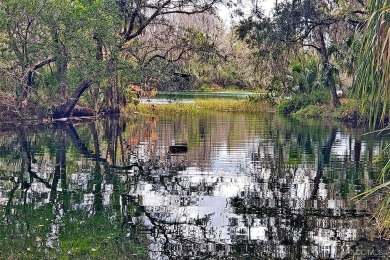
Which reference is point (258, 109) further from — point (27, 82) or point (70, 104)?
point (27, 82)

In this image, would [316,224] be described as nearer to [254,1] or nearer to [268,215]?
[268,215]

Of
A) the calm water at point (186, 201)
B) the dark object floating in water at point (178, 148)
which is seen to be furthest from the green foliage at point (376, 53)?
the dark object floating in water at point (178, 148)

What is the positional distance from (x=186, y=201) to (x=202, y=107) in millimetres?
32603

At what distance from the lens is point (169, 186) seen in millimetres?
10461

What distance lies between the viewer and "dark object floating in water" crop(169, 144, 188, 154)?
15857 mm

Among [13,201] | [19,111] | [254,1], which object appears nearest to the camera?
[13,201]

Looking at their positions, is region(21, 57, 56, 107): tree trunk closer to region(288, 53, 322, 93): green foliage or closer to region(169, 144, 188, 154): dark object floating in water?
region(169, 144, 188, 154): dark object floating in water

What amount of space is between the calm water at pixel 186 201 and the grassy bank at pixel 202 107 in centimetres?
1866

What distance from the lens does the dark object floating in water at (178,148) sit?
52.0 feet

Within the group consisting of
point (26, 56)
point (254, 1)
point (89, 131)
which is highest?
point (254, 1)

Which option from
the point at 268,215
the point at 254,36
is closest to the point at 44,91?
the point at 254,36

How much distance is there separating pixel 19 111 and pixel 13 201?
54.2ft

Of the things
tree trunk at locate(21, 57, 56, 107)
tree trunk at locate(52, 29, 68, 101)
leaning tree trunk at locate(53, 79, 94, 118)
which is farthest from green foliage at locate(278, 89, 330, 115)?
tree trunk at locate(21, 57, 56, 107)

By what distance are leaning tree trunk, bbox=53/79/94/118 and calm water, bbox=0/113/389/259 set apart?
8525mm
